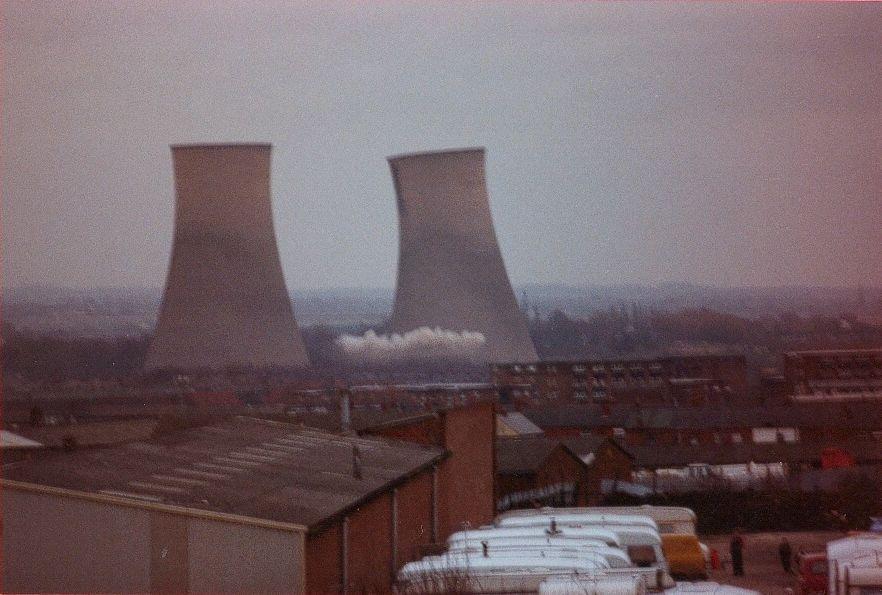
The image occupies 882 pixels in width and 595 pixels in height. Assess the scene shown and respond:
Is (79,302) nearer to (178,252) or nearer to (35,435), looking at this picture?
(178,252)

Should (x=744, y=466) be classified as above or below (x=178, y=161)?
below

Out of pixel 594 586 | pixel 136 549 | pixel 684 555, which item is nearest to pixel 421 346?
pixel 684 555

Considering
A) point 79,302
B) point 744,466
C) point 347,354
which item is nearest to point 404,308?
point 347,354

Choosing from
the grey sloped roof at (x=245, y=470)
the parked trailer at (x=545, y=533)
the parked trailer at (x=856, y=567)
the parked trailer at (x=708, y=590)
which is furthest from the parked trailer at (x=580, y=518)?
the parked trailer at (x=708, y=590)

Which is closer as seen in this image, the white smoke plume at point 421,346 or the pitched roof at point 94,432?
the pitched roof at point 94,432

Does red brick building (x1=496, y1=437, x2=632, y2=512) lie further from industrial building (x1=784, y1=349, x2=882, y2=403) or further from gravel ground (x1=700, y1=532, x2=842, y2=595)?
industrial building (x1=784, y1=349, x2=882, y2=403)

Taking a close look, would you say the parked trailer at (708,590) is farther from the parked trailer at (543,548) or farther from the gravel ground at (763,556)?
the gravel ground at (763,556)

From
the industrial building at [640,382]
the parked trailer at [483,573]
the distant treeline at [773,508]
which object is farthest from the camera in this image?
the industrial building at [640,382]
